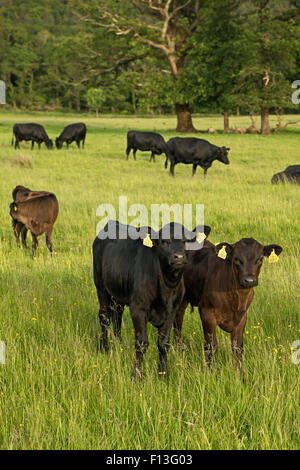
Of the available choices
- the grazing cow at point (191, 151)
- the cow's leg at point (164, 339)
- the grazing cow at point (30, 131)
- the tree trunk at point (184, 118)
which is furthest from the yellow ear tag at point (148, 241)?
the tree trunk at point (184, 118)

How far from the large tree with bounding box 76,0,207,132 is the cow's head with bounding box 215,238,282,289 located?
34.6 m

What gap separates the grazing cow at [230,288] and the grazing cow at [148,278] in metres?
0.30

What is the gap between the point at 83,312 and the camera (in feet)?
18.9

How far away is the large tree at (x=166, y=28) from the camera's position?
3781cm

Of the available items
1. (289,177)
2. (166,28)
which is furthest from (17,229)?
(166,28)

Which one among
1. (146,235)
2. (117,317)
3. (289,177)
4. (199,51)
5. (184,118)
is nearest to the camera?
(146,235)

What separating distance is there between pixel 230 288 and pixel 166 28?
37375mm

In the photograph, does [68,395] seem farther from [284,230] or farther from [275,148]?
[275,148]

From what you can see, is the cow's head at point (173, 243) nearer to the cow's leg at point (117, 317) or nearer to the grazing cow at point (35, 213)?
the cow's leg at point (117, 317)

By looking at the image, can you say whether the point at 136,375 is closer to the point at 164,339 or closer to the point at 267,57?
the point at 164,339

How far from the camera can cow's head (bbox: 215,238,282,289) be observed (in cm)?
407

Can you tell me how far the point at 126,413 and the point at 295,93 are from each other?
3910cm

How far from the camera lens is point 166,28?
38.1 metres

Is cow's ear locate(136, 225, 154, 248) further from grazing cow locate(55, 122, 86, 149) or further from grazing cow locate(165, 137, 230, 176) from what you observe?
grazing cow locate(55, 122, 86, 149)
